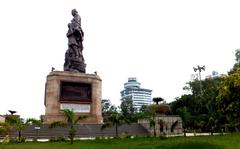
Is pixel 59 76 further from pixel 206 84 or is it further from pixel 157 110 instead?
pixel 206 84

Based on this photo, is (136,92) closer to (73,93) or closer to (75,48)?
(75,48)

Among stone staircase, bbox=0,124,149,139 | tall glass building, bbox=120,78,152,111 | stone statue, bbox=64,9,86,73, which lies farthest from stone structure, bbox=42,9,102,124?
tall glass building, bbox=120,78,152,111

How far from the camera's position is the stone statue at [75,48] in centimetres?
3660

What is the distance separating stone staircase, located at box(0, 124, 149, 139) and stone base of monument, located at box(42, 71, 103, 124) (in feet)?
8.86

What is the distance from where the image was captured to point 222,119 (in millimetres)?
33875

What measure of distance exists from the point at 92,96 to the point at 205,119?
44.2 feet

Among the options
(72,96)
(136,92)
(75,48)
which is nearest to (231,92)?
(72,96)

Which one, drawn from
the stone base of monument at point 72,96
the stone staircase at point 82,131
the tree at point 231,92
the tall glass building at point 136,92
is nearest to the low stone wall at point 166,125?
the stone staircase at point 82,131

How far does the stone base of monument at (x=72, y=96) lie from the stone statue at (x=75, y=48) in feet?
5.57

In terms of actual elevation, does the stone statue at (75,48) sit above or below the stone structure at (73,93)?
above

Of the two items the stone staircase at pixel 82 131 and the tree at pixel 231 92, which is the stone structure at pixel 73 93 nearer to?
the stone staircase at pixel 82 131

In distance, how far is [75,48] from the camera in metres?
37.2

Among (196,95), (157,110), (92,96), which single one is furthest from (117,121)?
(196,95)

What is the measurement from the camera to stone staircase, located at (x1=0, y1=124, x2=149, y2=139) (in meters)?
28.0
